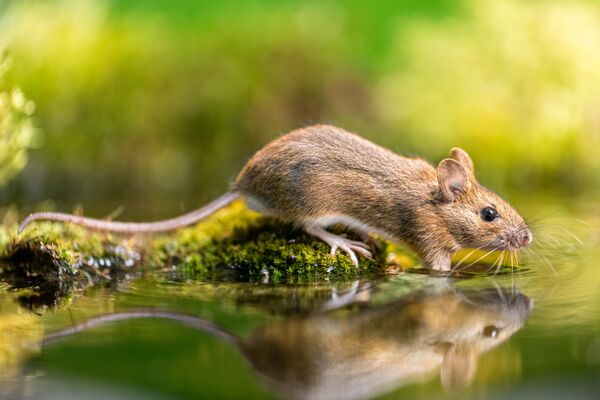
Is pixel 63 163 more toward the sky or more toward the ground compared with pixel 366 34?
more toward the ground

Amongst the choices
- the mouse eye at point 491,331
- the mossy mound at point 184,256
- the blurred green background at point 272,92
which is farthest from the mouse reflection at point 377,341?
the blurred green background at point 272,92

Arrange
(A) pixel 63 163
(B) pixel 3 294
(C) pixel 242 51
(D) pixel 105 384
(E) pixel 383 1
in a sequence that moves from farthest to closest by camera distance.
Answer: (E) pixel 383 1, (C) pixel 242 51, (A) pixel 63 163, (B) pixel 3 294, (D) pixel 105 384

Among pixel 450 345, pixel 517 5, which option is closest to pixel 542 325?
pixel 450 345

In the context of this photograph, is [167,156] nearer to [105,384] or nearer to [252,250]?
[252,250]

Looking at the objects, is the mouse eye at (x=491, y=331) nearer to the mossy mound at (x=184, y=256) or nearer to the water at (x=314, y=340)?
the water at (x=314, y=340)

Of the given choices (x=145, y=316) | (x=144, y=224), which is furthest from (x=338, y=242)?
(x=145, y=316)

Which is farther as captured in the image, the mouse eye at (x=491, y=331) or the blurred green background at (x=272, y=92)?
the blurred green background at (x=272, y=92)

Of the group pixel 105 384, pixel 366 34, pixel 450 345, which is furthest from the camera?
pixel 366 34
